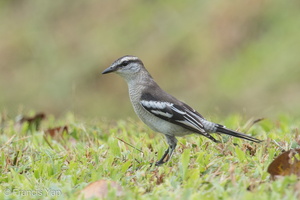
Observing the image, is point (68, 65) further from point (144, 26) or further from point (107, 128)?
point (107, 128)

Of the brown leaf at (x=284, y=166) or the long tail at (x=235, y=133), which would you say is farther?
the long tail at (x=235, y=133)

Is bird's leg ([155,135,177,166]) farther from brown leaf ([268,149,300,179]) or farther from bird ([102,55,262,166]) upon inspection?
brown leaf ([268,149,300,179])

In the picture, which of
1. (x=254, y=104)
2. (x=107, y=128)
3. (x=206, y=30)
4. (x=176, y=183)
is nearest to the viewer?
(x=176, y=183)

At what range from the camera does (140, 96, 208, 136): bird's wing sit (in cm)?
658

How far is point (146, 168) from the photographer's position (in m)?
5.91

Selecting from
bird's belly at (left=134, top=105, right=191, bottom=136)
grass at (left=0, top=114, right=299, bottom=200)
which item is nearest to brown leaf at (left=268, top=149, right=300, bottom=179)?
grass at (left=0, top=114, right=299, bottom=200)

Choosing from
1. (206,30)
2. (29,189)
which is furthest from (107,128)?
(206,30)

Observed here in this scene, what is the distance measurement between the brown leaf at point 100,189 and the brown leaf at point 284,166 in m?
1.25

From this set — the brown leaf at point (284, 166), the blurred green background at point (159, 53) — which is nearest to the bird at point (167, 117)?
the brown leaf at point (284, 166)

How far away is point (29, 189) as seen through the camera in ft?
18.4

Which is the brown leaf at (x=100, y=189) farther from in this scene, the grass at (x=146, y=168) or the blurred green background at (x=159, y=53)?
the blurred green background at (x=159, y=53)

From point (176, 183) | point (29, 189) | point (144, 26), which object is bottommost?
point (29, 189)

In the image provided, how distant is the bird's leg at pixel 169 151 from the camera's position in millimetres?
6201

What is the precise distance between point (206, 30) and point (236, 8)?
0.95m
